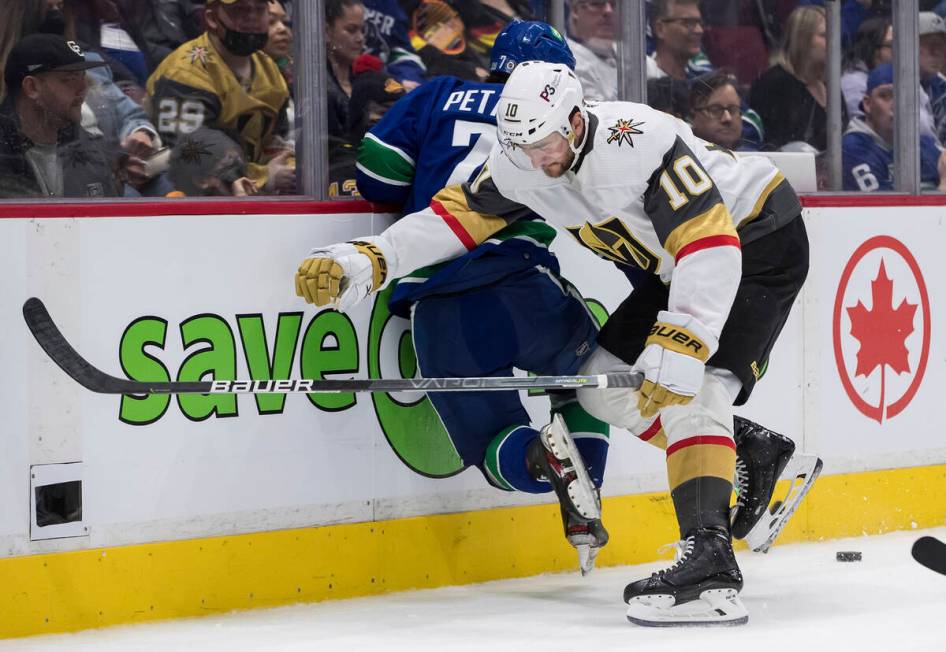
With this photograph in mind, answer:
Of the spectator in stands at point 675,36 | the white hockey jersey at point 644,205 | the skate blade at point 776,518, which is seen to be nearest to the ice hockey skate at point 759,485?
the skate blade at point 776,518

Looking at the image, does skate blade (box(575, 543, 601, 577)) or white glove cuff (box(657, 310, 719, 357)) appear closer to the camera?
white glove cuff (box(657, 310, 719, 357))

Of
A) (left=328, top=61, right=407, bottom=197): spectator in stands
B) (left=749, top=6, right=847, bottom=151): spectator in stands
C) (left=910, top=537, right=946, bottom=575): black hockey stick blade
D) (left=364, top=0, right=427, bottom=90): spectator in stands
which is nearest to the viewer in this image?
(left=910, top=537, right=946, bottom=575): black hockey stick blade

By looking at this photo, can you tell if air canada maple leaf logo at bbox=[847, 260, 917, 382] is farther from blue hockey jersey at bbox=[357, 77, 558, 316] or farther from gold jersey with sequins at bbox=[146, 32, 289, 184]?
gold jersey with sequins at bbox=[146, 32, 289, 184]

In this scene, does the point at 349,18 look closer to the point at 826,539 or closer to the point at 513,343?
the point at 513,343

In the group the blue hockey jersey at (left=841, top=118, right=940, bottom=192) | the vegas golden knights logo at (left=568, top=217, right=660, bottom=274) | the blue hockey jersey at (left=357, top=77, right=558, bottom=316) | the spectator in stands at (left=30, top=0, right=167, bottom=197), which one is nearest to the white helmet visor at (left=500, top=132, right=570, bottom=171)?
the vegas golden knights logo at (left=568, top=217, right=660, bottom=274)

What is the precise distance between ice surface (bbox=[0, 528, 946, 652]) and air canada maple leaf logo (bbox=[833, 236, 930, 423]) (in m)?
0.68

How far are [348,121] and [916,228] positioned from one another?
170 centimetres

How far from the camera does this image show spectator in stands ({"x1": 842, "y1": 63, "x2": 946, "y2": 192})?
4438mm

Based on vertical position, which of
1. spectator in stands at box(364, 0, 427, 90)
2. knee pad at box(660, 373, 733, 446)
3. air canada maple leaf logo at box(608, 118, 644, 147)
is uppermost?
spectator in stands at box(364, 0, 427, 90)

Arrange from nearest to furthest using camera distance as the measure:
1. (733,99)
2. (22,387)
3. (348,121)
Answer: (22,387), (348,121), (733,99)

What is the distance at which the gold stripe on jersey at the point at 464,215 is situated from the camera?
126 inches

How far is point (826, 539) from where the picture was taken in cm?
405

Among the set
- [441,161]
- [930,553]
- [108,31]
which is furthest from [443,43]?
[930,553]

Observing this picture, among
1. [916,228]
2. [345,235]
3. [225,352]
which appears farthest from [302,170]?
[916,228]
